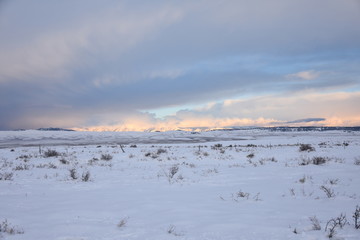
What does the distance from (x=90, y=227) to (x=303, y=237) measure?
3.22m

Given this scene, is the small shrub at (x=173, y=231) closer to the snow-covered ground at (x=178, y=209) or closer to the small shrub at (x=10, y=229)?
the snow-covered ground at (x=178, y=209)

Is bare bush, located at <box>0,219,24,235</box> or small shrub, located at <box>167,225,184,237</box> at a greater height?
bare bush, located at <box>0,219,24,235</box>

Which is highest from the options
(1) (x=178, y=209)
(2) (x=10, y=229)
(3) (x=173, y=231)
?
(2) (x=10, y=229)

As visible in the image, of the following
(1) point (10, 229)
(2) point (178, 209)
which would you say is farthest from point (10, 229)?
(2) point (178, 209)

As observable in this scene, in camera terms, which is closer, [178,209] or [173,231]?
[173,231]

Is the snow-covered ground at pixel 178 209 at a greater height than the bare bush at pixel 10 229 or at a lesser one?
lesser

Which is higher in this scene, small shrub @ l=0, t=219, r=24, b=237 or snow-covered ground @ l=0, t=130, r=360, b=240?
small shrub @ l=0, t=219, r=24, b=237

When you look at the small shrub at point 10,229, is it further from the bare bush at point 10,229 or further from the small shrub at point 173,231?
the small shrub at point 173,231

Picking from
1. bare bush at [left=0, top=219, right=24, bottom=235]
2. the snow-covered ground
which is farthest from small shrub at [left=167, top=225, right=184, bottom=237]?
bare bush at [left=0, top=219, right=24, bottom=235]

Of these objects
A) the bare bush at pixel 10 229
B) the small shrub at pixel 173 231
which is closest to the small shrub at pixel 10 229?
the bare bush at pixel 10 229

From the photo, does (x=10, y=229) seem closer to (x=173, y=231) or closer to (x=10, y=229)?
(x=10, y=229)

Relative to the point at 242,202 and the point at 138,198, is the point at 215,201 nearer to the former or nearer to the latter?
the point at 242,202

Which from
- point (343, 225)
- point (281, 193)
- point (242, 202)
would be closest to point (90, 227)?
point (242, 202)

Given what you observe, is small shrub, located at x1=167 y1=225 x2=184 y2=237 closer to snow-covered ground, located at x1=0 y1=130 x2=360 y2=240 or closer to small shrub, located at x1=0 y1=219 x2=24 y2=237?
snow-covered ground, located at x1=0 y1=130 x2=360 y2=240
